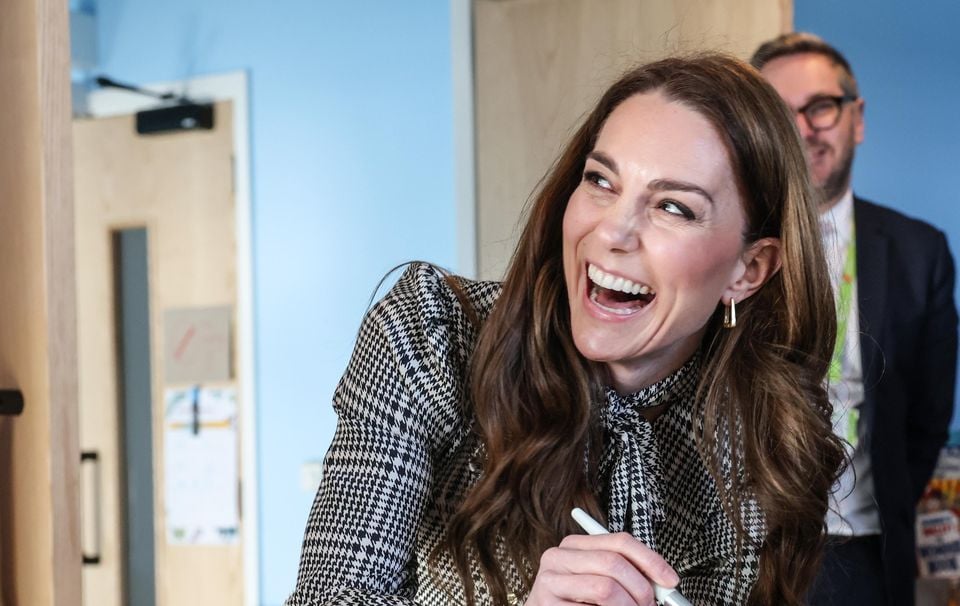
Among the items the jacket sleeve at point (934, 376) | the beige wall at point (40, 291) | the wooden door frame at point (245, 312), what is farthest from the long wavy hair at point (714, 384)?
the wooden door frame at point (245, 312)

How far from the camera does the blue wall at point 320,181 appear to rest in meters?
3.49

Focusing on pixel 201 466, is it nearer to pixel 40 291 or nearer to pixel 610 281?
pixel 40 291

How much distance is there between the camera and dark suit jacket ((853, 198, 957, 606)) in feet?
8.15

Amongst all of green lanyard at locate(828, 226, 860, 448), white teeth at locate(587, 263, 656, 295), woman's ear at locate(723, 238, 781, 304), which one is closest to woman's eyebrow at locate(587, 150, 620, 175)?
white teeth at locate(587, 263, 656, 295)

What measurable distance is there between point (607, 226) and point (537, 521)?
0.32 metres

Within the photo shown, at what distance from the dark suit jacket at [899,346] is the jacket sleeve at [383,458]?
138cm

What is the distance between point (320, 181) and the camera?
3664 millimetres

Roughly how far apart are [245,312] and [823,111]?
1953 mm

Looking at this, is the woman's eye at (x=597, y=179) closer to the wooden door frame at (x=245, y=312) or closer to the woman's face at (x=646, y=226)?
the woman's face at (x=646, y=226)

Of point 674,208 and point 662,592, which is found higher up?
point 674,208

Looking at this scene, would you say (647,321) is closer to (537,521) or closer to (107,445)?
(537,521)

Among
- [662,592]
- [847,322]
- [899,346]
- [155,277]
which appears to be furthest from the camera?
[155,277]

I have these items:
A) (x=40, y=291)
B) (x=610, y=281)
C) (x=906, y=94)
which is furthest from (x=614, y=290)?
(x=906, y=94)

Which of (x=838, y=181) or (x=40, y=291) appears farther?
(x=838, y=181)
